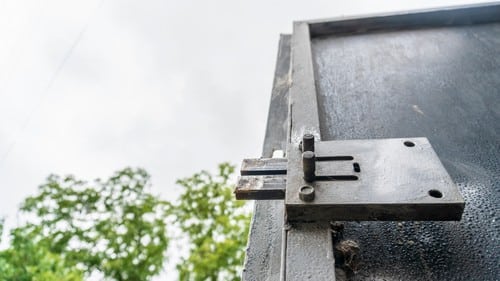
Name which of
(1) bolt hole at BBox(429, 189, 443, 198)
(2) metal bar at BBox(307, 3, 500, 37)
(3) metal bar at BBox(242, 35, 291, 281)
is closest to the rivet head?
(3) metal bar at BBox(242, 35, 291, 281)

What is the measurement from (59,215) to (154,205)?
2.66 m

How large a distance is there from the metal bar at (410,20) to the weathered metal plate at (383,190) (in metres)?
Result: 1.54

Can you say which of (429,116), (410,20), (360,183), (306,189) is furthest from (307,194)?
(410,20)

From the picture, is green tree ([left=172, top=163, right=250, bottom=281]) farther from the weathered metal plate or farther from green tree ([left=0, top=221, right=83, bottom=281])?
the weathered metal plate

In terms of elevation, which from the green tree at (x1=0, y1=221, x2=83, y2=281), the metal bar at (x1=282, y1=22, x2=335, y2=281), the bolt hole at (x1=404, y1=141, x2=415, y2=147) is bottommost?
the metal bar at (x1=282, y1=22, x2=335, y2=281)

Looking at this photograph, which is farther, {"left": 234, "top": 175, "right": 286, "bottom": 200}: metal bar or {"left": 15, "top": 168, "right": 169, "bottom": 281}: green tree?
{"left": 15, "top": 168, "right": 169, "bottom": 281}: green tree

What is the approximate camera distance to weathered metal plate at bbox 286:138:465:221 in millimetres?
716

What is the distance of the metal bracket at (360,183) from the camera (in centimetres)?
72

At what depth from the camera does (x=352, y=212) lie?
74cm

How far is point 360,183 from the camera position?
2.58ft

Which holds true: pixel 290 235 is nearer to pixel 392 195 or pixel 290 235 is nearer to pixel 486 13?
pixel 392 195

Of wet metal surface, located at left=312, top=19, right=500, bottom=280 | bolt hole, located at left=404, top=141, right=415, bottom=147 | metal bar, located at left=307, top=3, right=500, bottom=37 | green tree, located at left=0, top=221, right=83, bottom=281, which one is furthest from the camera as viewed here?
green tree, located at left=0, top=221, right=83, bottom=281

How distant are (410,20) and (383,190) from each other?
1.87 metres

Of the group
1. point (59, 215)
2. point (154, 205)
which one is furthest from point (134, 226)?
point (59, 215)
